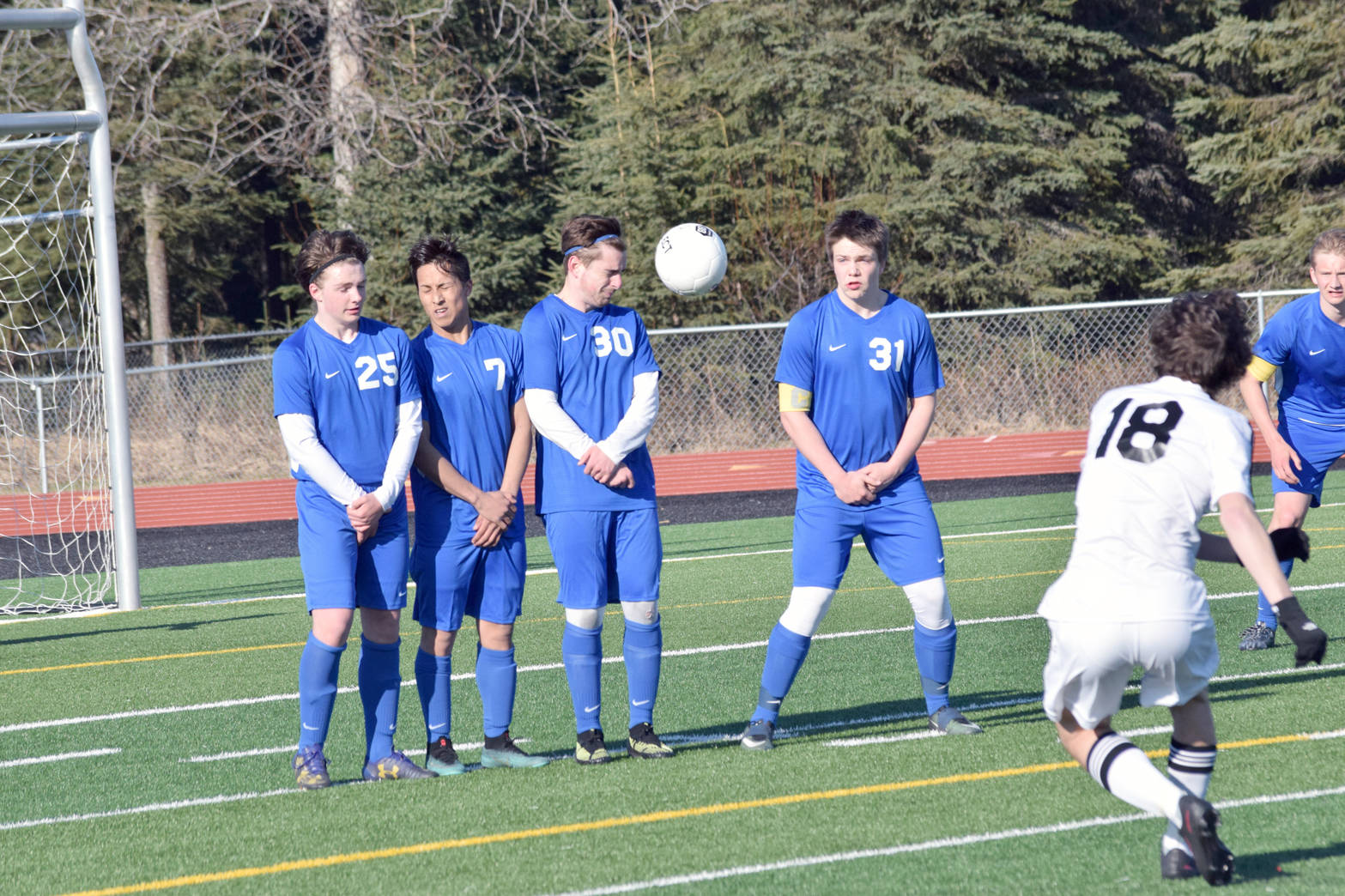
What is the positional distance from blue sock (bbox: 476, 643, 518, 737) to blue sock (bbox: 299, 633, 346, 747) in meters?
0.56

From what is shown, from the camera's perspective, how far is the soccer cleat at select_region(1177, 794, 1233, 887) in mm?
3473

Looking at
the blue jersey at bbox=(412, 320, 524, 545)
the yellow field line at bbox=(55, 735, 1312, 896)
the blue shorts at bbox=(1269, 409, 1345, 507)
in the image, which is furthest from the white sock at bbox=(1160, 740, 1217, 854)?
the blue shorts at bbox=(1269, 409, 1345, 507)

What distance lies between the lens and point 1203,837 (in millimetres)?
3475

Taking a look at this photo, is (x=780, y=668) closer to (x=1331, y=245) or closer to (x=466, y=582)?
(x=466, y=582)

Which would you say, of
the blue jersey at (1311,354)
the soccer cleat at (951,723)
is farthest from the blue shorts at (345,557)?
the blue jersey at (1311,354)

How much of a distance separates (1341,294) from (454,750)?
473 cm

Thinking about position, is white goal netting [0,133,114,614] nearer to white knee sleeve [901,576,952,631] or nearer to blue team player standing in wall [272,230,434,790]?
blue team player standing in wall [272,230,434,790]

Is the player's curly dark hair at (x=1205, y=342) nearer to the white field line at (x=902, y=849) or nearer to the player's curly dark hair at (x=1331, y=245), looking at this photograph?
the white field line at (x=902, y=849)

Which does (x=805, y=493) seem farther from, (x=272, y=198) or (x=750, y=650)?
(x=272, y=198)

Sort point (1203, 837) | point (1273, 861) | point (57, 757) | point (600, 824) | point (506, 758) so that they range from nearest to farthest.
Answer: point (1203, 837)
point (1273, 861)
point (600, 824)
point (506, 758)
point (57, 757)

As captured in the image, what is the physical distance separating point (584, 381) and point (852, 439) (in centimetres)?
107

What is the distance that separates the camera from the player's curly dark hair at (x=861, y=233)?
5.50 m

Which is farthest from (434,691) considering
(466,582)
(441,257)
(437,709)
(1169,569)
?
(1169,569)

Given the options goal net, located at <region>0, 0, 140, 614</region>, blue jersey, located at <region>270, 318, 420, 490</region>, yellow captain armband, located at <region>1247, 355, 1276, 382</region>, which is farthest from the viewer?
goal net, located at <region>0, 0, 140, 614</region>
